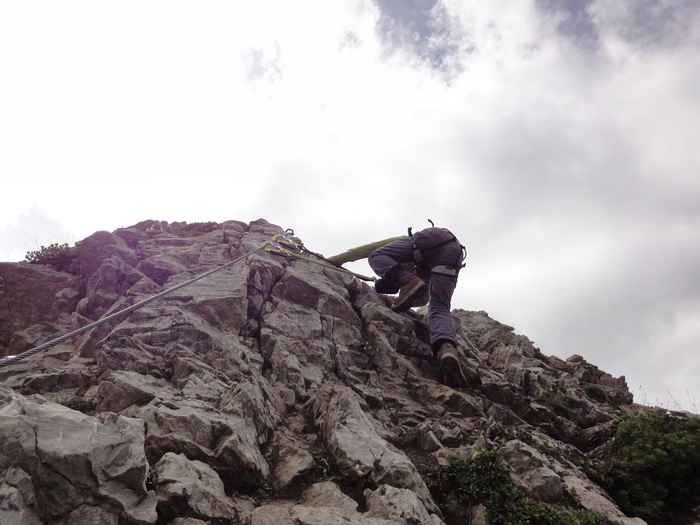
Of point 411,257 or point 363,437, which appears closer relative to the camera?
point 363,437

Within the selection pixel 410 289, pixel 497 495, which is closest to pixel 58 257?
pixel 410 289

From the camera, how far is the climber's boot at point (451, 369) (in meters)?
8.82

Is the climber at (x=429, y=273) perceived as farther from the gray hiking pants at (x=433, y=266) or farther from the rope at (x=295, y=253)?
the rope at (x=295, y=253)

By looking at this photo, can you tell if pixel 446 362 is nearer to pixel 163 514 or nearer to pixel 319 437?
pixel 319 437

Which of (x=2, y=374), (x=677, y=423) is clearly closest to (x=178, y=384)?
(x=2, y=374)

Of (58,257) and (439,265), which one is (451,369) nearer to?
(439,265)

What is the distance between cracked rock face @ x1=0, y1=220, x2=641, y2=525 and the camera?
371cm

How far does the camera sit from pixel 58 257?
10914mm

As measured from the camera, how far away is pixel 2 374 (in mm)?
6531

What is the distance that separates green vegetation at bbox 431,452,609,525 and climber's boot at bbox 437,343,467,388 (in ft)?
8.95

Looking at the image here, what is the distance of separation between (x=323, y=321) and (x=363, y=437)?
13.4 feet

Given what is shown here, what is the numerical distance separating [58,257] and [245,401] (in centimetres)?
838

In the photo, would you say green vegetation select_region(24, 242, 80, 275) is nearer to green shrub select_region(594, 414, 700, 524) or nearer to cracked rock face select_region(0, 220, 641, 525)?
cracked rock face select_region(0, 220, 641, 525)

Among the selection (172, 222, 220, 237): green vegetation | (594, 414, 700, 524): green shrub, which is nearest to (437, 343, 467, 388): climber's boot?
(594, 414, 700, 524): green shrub
